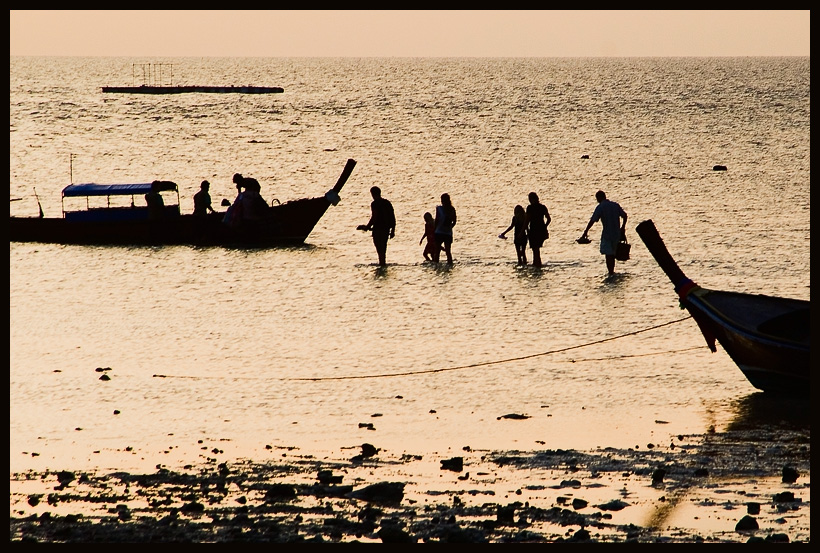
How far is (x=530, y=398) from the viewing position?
1193cm

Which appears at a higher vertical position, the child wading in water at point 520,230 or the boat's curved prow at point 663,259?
the boat's curved prow at point 663,259

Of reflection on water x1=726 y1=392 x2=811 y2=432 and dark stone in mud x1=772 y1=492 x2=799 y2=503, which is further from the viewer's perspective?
reflection on water x1=726 y1=392 x2=811 y2=432

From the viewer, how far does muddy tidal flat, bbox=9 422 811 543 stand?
25.4 ft

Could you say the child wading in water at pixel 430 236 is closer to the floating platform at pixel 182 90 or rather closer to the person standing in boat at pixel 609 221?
the person standing in boat at pixel 609 221

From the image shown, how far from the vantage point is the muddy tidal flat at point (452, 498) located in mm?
7750

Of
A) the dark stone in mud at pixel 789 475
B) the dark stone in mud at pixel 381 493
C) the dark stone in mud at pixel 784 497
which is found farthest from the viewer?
the dark stone in mud at pixel 789 475

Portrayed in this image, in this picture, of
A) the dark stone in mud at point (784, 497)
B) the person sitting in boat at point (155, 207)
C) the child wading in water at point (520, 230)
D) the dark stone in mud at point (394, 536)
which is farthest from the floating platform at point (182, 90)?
the dark stone in mud at point (394, 536)

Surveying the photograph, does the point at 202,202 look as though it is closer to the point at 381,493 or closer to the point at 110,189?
the point at 110,189

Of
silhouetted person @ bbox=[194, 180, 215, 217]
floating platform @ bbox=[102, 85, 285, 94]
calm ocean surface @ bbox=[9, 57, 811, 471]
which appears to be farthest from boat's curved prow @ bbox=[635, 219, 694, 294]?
floating platform @ bbox=[102, 85, 285, 94]

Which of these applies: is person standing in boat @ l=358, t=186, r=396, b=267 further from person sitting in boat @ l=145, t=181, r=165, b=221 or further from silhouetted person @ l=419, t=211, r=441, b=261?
person sitting in boat @ l=145, t=181, r=165, b=221

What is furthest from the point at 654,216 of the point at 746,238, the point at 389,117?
the point at 389,117

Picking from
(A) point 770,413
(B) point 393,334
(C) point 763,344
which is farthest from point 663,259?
(B) point 393,334

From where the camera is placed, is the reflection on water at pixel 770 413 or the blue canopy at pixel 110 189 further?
the blue canopy at pixel 110 189
